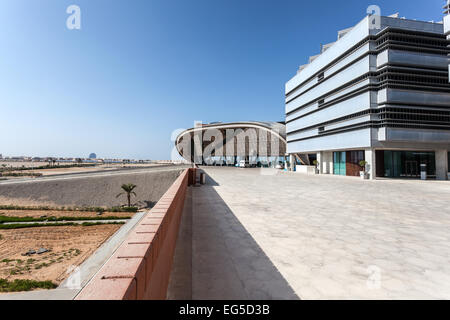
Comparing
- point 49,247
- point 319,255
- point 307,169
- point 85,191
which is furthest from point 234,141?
point 319,255

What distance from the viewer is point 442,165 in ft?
88.5

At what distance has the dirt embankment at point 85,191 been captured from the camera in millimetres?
37781

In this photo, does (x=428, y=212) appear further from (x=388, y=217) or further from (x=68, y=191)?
(x=68, y=191)

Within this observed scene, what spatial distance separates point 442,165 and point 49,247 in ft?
147

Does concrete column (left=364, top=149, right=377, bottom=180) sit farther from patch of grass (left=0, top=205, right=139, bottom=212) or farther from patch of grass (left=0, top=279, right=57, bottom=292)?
patch of grass (left=0, top=205, right=139, bottom=212)

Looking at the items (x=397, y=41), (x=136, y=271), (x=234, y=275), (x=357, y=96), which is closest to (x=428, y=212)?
(x=234, y=275)

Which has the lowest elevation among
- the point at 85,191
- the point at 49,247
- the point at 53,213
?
the point at 49,247

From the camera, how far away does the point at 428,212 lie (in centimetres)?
822

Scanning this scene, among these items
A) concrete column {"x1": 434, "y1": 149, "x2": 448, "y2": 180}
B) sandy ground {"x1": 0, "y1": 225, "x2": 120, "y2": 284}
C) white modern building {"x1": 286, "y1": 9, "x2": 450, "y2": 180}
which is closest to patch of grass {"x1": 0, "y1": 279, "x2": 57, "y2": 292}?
sandy ground {"x1": 0, "y1": 225, "x2": 120, "y2": 284}

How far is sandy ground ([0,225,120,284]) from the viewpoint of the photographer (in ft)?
50.8

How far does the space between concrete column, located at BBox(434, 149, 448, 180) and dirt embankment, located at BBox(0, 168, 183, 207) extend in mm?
40512

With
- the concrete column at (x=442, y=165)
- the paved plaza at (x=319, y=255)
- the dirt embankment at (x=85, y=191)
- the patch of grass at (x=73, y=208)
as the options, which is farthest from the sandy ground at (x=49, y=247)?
the concrete column at (x=442, y=165)

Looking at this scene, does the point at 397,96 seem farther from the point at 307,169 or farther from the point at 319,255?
the point at 319,255
